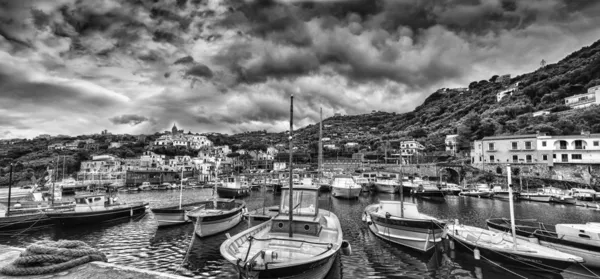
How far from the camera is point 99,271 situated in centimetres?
464

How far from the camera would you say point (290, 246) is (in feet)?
Result: 29.8

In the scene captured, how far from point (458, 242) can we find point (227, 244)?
1244 cm

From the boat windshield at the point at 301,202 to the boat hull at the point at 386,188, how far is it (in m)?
38.4

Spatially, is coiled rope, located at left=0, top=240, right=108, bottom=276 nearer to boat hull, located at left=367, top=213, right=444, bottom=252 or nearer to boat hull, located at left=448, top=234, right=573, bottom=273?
boat hull, located at left=367, top=213, right=444, bottom=252

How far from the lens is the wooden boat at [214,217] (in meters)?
17.3

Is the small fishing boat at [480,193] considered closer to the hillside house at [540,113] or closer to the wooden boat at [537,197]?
the wooden boat at [537,197]

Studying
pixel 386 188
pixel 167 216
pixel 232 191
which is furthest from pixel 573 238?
pixel 232 191

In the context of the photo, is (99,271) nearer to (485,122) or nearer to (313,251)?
(313,251)

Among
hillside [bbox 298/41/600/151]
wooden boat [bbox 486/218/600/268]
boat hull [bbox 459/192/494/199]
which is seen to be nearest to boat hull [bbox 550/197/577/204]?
boat hull [bbox 459/192/494/199]

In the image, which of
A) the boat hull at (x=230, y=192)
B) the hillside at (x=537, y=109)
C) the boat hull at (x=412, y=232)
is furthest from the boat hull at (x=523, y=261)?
the hillside at (x=537, y=109)

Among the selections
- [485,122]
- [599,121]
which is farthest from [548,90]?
[599,121]

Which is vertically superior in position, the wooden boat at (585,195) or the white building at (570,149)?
the white building at (570,149)

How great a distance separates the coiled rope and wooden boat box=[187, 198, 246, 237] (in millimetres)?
10346

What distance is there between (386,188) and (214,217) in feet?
121
